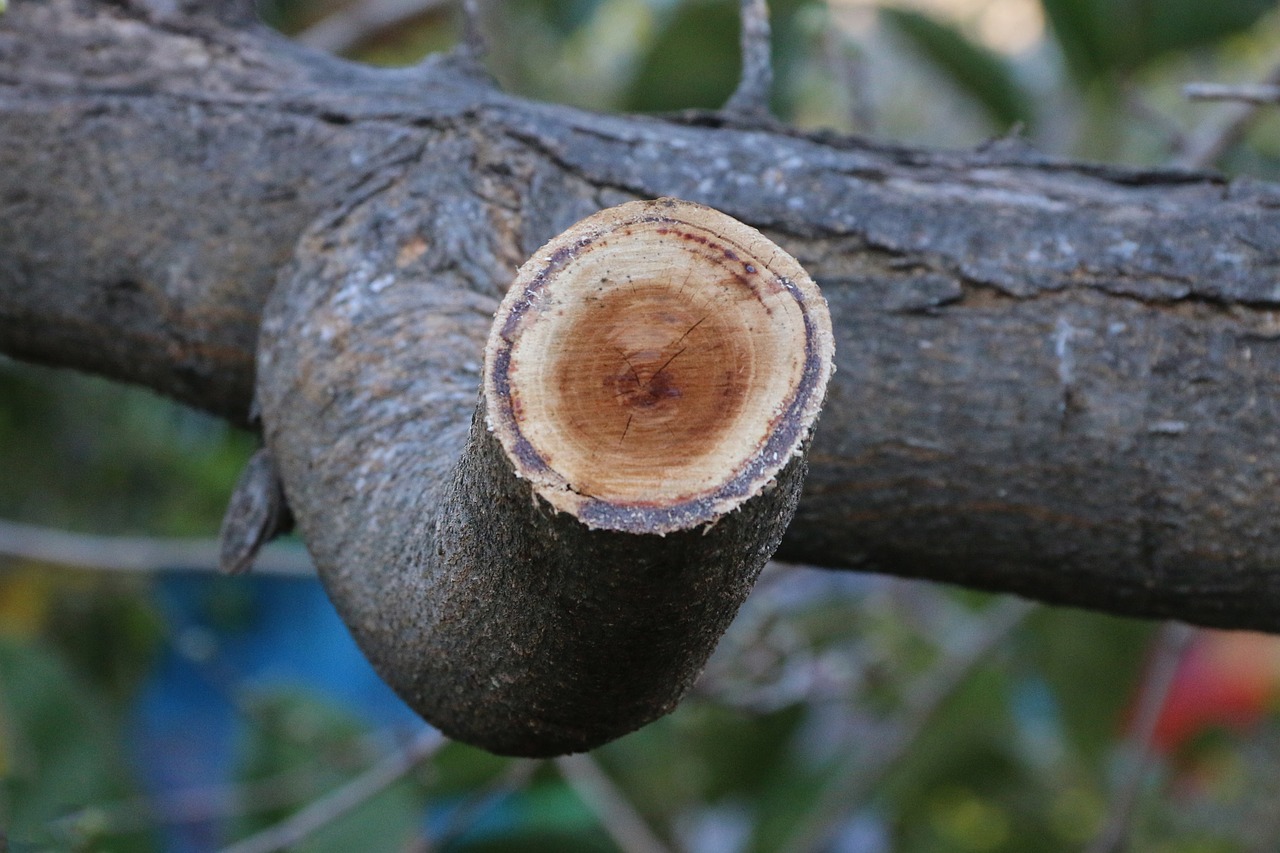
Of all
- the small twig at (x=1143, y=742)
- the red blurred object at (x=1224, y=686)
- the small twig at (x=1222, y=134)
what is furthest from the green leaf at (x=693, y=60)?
the red blurred object at (x=1224, y=686)

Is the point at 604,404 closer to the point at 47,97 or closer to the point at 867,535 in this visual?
the point at 867,535

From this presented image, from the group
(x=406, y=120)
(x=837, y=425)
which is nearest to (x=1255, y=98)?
(x=837, y=425)

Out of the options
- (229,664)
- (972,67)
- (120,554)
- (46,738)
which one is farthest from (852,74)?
(229,664)

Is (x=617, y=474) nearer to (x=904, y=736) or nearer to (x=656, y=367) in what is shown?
(x=656, y=367)

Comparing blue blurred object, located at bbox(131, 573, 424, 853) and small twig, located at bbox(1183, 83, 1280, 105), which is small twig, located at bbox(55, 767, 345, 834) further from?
small twig, located at bbox(1183, 83, 1280, 105)

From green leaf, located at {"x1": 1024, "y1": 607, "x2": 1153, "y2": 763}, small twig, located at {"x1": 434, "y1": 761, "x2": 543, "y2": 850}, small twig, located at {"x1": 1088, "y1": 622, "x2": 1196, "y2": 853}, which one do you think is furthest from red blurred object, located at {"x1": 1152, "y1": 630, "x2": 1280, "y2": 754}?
small twig, located at {"x1": 434, "y1": 761, "x2": 543, "y2": 850}
